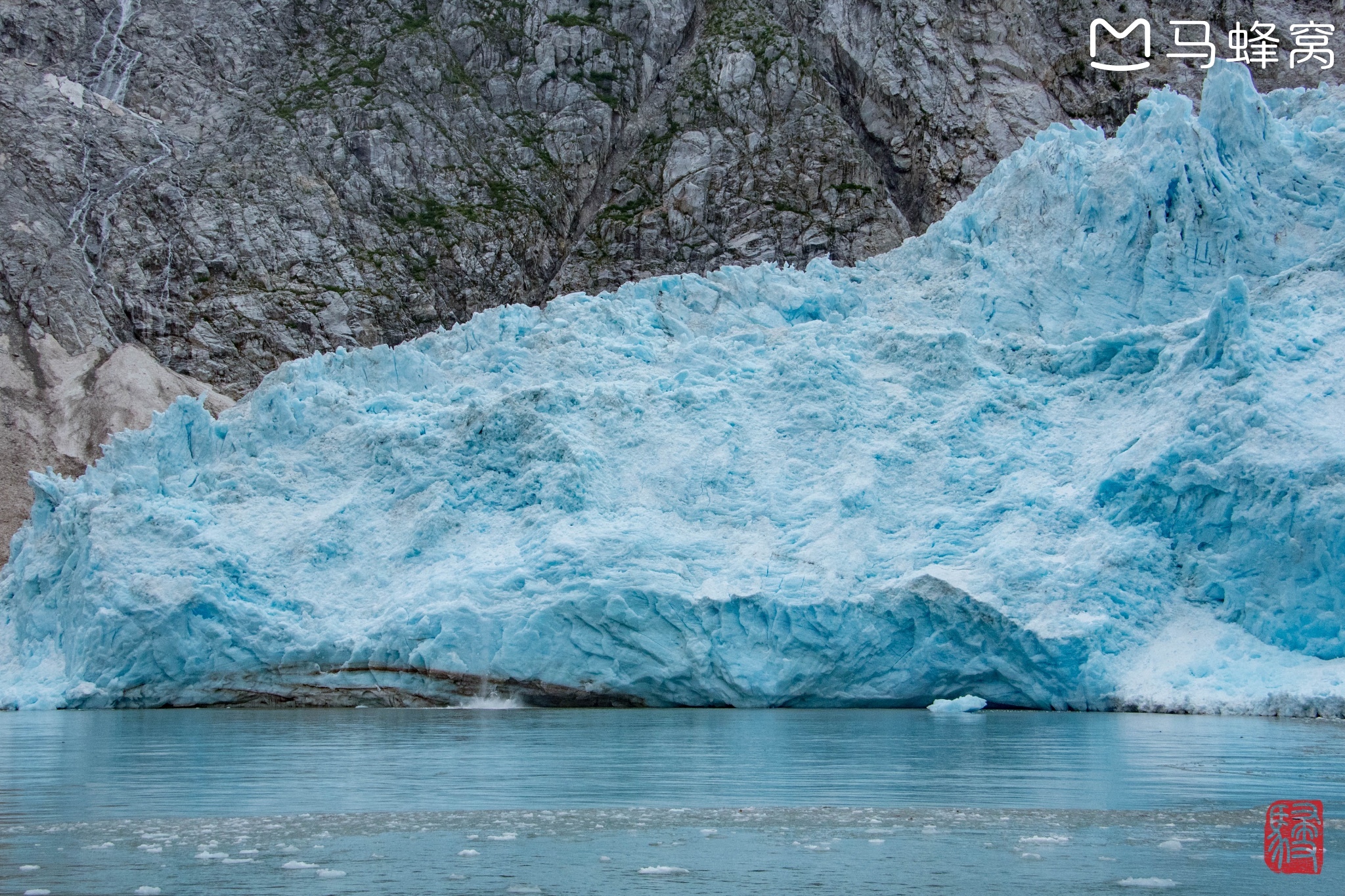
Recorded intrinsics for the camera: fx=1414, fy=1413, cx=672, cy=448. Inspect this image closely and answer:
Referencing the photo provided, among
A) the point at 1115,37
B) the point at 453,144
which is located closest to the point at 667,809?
the point at 453,144

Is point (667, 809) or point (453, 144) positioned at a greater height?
point (453, 144)

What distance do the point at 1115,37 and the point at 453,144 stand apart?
21.0 m

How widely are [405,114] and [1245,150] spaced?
98.4 ft

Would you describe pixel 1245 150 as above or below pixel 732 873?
above

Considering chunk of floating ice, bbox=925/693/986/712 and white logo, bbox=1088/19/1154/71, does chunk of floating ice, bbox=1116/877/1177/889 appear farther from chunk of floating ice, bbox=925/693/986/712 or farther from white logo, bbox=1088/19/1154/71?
white logo, bbox=1088/19/1154/71

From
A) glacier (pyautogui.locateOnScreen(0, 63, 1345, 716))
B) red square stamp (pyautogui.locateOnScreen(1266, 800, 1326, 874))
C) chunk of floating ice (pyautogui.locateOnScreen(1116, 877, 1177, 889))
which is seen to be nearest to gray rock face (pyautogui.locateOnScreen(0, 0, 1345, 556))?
glacier (pyautogui.locateOnScreen(0, 63, 1345, 716))

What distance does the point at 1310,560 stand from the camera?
15.4 metres

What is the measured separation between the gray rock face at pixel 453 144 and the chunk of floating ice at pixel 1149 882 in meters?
34.4

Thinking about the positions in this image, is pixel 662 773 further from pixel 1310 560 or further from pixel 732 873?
pixel 1310 560

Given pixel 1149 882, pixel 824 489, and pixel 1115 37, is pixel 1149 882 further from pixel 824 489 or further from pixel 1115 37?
pixel 1115 37

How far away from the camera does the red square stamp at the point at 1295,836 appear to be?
19.6 feet

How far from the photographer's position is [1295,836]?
654 cm

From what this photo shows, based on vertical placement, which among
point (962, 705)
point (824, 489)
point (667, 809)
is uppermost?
point (824, 489)

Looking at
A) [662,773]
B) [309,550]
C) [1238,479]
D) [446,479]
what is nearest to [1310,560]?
[1238,479]
